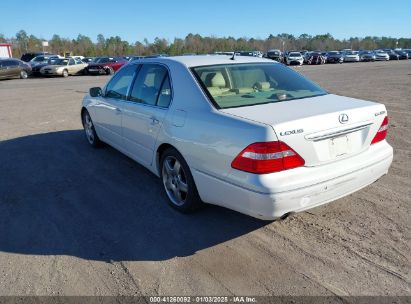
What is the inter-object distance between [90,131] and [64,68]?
979 inches

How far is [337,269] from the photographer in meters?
2.96

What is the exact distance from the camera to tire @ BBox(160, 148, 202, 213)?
3.73 meters

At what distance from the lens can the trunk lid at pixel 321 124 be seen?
9.68ft

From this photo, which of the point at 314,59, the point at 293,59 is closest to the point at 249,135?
the point at 293,59

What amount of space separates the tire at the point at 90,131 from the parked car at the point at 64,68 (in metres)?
24.0

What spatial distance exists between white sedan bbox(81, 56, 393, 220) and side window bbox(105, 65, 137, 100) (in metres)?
0.23

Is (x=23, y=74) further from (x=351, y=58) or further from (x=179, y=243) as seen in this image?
(x=351, y=58)

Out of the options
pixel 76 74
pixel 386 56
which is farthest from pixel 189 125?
pixel 386 56

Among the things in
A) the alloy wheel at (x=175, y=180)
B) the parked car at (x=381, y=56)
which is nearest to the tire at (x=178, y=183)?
the alloy wheel at (x=175, y=180)

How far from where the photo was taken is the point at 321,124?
304 cm

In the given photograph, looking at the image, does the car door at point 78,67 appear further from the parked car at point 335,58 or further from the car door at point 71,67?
the parked car at point 335,58

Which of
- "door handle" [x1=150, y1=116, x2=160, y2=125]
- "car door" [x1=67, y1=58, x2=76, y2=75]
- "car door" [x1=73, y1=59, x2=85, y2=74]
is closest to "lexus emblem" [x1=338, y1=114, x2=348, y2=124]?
"door handle" [x1=150, y1=116, x2=160, y2=125]

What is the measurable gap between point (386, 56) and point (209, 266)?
6367cm

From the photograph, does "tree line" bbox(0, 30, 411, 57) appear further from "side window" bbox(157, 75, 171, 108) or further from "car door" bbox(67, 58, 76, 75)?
"side window" bbox(157, 75, 171, 108)
